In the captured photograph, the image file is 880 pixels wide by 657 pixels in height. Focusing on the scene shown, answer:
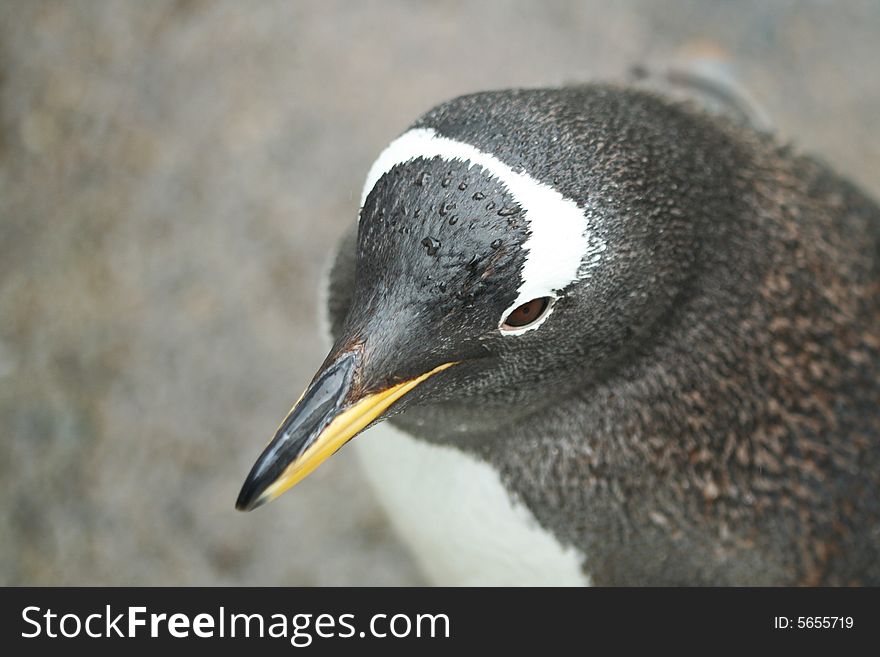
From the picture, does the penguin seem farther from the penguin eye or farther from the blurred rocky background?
the blurred rocky background

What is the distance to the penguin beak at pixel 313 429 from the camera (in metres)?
1.45

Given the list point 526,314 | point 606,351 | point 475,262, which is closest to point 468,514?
point 606,351

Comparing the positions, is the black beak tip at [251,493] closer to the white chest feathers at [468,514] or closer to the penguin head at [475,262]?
the penguin head at [475,262]

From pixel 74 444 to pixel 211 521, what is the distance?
467 mm

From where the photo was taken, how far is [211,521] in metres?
3.00

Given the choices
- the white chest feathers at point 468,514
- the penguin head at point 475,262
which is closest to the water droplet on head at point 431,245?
the penguin head at point 475,262

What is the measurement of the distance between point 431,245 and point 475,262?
68 millimetres

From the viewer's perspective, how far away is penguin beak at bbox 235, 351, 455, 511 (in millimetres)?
1447

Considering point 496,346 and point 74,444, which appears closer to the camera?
point 496,346

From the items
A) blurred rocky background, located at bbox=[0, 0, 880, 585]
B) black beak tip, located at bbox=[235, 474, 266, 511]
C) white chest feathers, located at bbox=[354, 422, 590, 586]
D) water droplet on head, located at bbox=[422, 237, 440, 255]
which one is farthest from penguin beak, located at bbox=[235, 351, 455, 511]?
blurred rocky background, located at bbox=[0, 0, 880, 585]

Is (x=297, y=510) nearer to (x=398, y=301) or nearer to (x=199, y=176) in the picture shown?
(x=199, y=176)
